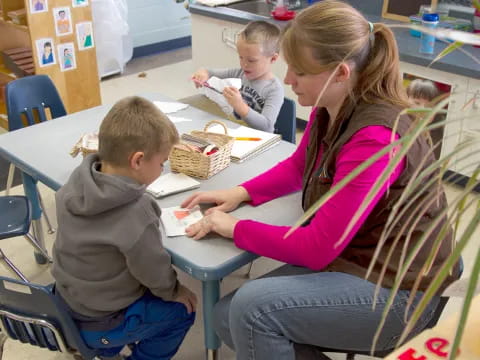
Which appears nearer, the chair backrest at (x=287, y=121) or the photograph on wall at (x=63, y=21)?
the chair backrest at (x=287, y=121)

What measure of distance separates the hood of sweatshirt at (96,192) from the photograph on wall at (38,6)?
98.2 inches

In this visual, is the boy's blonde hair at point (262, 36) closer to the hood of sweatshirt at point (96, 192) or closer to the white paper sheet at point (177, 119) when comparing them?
the white paper sheet at point (177, 119)

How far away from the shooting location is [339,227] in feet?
4.26

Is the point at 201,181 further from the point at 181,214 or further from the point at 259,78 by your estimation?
the point at 259,78

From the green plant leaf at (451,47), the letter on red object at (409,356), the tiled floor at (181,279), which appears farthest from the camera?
the tiled floor at (181,279)

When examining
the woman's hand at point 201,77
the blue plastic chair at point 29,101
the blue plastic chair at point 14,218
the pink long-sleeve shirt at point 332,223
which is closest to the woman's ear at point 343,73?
the pink long-sleeve shirt at point 332,223

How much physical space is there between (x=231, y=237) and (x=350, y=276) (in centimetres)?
32

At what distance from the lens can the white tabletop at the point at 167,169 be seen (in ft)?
4.60

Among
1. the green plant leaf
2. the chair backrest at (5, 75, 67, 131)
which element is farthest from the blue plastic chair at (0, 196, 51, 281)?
the green plant leaf

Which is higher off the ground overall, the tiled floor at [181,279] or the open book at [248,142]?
the open book at [248,142]

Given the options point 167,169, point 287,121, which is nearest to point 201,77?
A: point 287,121

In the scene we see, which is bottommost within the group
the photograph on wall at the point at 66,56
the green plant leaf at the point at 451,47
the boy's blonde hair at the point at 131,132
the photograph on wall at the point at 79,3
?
the photograph on wall at the point at 66,56

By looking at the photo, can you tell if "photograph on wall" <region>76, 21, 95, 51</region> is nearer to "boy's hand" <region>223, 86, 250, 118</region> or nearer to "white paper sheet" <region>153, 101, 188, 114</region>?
"white paper sheet" <region>153, 101, 188, 114</region>

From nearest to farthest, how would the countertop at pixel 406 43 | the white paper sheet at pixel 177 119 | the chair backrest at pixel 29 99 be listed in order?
1. the white paper sheet at pixel 177 119
2. the chair backrest at pixel 29 99
3. the countertop at pixel 406 43
